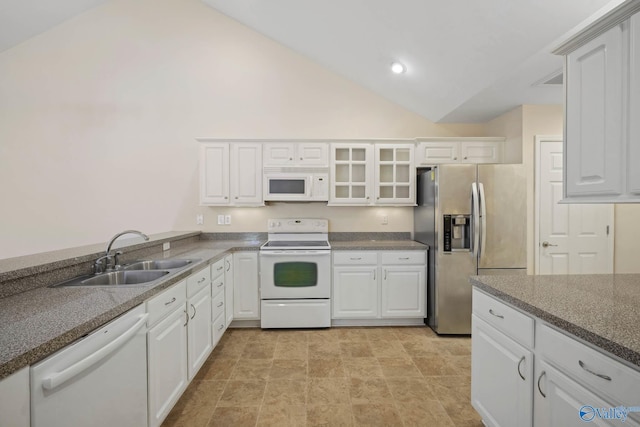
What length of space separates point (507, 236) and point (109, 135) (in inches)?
192

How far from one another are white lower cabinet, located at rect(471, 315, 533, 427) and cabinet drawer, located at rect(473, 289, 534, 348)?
3cm

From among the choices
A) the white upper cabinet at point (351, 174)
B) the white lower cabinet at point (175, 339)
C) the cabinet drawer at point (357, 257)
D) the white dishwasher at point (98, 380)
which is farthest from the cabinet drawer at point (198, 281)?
the white upper cabinet at point (351, 174)

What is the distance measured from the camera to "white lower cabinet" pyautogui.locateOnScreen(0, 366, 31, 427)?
80 cm

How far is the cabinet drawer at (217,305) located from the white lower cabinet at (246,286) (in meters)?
0.41

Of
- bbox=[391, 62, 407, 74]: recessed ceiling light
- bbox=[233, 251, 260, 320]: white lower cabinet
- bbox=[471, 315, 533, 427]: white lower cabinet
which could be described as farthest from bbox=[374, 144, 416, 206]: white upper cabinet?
bbox=[471, 315, 533, 427]: white lower cabinet

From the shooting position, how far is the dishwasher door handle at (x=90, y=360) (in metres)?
0.92

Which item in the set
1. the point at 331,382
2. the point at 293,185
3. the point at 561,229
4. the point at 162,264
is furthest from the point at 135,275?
the point at 561,229

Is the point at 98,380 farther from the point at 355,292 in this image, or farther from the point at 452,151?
the point at 452,151

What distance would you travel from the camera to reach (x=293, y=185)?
345cm

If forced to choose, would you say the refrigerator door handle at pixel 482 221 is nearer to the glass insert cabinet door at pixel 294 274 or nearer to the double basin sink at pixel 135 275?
the glass insert cabinet door at pixel 294 274

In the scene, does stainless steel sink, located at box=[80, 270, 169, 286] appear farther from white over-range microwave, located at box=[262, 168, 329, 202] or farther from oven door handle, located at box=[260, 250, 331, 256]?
white over-range microwave, located at box=[262, 168, 329, 202]

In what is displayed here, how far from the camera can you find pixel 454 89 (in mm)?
2973

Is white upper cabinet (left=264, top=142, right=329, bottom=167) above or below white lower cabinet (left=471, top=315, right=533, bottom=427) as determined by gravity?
above

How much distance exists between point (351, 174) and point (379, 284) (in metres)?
1.34
